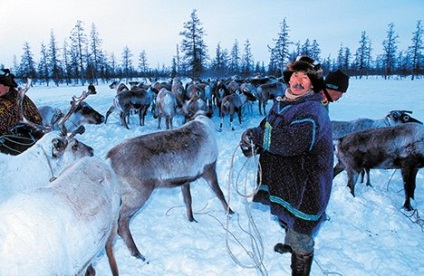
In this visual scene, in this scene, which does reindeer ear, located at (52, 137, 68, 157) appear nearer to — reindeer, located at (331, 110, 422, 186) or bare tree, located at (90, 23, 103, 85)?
reindeer, located at (331, 110, 422, 186)

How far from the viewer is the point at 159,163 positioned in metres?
3.77

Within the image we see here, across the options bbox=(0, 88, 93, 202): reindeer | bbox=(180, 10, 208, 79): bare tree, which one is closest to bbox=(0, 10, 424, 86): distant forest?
bbox=(180, 10, 208, 79): bare tree

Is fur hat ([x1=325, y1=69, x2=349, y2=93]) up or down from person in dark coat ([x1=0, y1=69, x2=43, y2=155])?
up

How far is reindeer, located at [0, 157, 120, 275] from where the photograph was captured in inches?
66.9

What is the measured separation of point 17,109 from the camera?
12.9ft

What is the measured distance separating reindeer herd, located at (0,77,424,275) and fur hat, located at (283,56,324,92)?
1.37 m

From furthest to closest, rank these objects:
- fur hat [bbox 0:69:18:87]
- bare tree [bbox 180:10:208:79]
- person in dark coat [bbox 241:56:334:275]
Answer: bare tree [bbox 180:10:208:79] → fur hat [bbox 0:69:18:87] → person in dark coat [bbox 241:56:334:275]

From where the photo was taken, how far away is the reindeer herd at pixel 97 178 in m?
1.79

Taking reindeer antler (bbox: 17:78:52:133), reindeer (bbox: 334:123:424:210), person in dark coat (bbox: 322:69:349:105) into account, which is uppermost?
person in dark coat (bbox: 322:69:349:105)

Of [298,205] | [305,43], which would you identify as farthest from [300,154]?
[305,43]

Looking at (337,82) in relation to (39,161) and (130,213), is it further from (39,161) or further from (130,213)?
(39,161)

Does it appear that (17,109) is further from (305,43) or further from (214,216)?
(305,43)

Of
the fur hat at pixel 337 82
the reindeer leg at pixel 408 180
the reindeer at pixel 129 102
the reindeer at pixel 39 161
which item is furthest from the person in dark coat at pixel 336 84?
the reindeer at pixel 129 102

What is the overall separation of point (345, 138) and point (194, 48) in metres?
28.5
